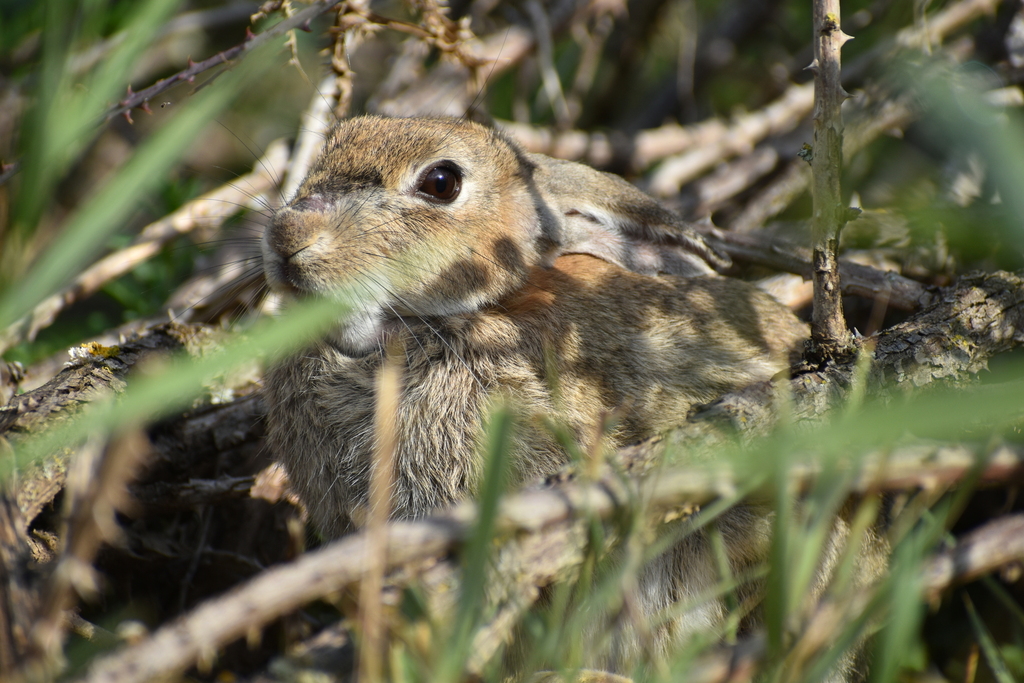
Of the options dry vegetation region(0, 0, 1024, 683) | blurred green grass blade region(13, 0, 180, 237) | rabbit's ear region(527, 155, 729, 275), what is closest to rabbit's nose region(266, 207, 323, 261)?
dry vegetation region(0, 0, 1024, 683)

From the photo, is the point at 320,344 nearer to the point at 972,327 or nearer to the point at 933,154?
the point at 972,327

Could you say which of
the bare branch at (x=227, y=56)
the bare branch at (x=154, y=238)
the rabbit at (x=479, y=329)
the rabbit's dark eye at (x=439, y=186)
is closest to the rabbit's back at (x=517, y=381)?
the rabbit at (x=479, y=329)

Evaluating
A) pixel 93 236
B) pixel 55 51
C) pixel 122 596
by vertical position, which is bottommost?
pixel 122 596

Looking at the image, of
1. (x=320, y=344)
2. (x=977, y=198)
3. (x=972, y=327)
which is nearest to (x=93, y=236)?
(x=320, y=344)

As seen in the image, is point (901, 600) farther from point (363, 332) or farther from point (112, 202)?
point (363, 332)

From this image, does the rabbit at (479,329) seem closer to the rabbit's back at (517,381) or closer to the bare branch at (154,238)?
the rabbit's back at (517,381)

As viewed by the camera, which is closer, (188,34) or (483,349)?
(483,349)
